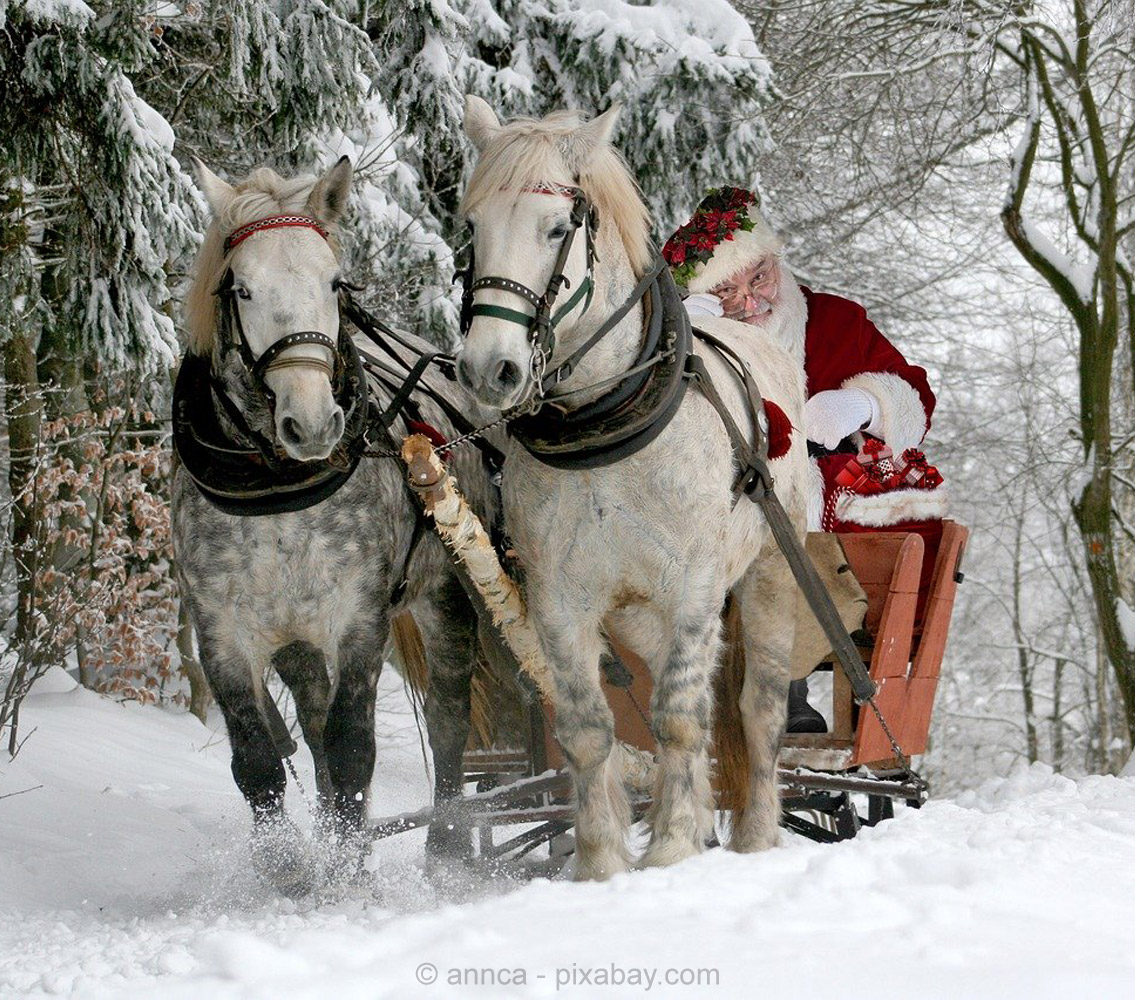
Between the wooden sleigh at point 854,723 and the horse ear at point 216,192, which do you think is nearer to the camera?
the horse ear at point 216,192

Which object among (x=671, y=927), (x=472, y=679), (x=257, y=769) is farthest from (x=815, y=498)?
(x=671, y=927)

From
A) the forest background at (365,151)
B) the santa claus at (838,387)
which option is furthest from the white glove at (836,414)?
the forest background at (365,151)

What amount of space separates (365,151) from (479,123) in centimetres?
494

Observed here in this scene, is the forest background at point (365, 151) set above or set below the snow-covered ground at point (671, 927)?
above

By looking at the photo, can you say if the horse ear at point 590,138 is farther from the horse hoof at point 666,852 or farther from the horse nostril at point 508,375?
the horse hoof at point 666,852

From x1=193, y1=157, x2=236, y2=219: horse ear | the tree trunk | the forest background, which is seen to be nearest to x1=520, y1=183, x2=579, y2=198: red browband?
x1=193, y1=157, x2=236, y2=219: horse ear

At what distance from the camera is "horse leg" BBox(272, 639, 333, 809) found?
466cm

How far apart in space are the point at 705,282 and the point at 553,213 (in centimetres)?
195

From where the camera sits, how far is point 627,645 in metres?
4.08

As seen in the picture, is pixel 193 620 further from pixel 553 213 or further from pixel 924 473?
pixel 924 473

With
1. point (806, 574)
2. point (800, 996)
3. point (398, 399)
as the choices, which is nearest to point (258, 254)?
point (398, 399)

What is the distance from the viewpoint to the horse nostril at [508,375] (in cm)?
327

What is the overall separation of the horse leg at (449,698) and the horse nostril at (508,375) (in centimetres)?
156

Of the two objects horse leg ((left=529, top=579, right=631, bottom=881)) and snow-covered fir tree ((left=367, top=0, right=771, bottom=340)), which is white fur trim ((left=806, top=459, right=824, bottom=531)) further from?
snow-covered fir tree ((left=367, top=0, right=771, bottom=340))
